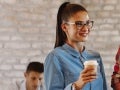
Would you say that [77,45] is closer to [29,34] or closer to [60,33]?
[60,33]

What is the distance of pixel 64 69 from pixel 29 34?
230 centimetres

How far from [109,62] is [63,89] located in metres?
2.43

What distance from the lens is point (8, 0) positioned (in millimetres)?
3664

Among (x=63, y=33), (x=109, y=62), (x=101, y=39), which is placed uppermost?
(x=63, y=33)

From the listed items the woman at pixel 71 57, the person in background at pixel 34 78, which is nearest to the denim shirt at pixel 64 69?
the woman at pixel 71 57

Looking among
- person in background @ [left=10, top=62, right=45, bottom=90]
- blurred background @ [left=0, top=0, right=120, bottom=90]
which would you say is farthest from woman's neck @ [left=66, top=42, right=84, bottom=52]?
blurred background @ [left=0, top=0, right=120, bottom=90]

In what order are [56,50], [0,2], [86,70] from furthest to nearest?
[0,2] < [56,50] < [86,70]

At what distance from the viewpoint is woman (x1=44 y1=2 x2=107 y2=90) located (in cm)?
139

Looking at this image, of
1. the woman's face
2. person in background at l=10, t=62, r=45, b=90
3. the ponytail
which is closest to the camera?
the woman's face

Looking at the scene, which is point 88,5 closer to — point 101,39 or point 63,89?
point 101,39

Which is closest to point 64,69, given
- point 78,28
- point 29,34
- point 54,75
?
point 54,75

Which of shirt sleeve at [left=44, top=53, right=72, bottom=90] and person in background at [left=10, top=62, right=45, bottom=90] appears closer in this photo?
shirt sleeve at [left=44, top=53, right=72, bottom=90]

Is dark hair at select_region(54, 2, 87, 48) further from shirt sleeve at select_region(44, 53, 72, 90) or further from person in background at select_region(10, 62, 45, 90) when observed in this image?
person in background at select_region(10, 62, 45, 90)

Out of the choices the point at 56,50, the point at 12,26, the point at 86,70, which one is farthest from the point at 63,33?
the point at 12,26
